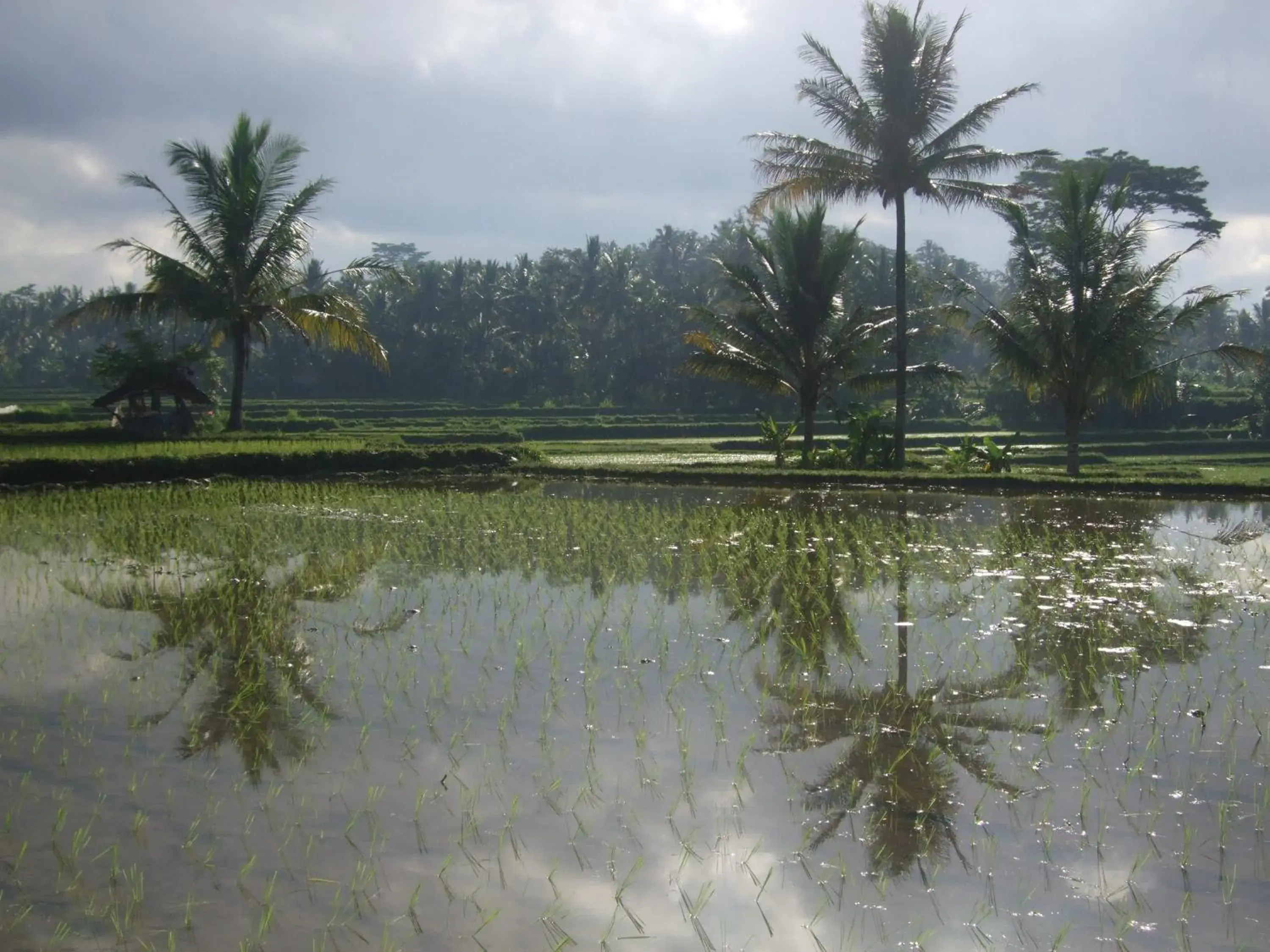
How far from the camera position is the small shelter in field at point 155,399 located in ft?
54.4

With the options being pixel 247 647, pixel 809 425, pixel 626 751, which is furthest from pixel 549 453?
pixel 626 751

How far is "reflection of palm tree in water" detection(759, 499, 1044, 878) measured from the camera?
3564mm

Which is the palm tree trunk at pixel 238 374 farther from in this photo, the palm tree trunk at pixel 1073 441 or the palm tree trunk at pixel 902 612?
the palm tree trunk at pixel 1073 441

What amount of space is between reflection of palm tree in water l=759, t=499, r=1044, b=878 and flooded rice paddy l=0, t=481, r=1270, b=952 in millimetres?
18

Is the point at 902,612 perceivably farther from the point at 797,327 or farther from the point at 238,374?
the point at 238,374

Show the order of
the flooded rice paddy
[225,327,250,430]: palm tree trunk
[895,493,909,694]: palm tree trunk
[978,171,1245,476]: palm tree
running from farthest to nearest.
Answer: [225,327,250,430]: palm tree trunk < [978,171,1245,476]: palm tree < [895,493,909,694]: palm tree trunk < the flooded rice paddy

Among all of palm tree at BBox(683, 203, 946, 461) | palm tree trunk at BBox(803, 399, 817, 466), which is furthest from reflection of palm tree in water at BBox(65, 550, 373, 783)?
palm tree at BBox(683, 203, 946, 461)

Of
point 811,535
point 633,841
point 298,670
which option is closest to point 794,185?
point 811,535

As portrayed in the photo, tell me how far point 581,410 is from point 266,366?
13.1 metres

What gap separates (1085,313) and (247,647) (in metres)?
13.0

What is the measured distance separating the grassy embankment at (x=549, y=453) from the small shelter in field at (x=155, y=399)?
1.38 ft

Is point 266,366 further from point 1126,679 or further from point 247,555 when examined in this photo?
point 1126,679

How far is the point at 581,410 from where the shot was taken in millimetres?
33812

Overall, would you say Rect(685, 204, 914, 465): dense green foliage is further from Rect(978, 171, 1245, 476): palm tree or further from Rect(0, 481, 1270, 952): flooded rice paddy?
Rect(0, 481, 1270, 952): flooded rice paddy
